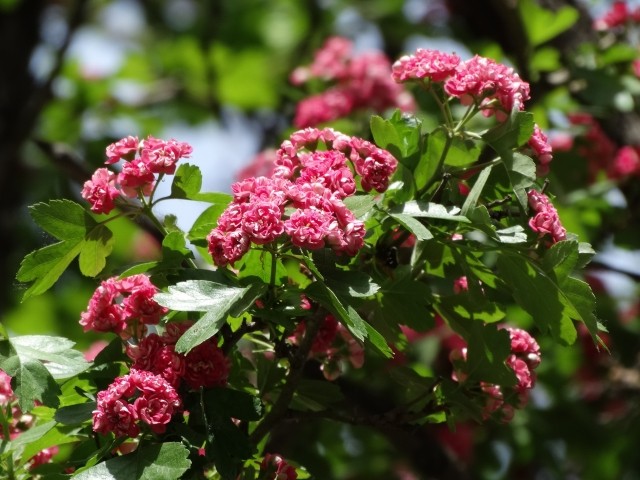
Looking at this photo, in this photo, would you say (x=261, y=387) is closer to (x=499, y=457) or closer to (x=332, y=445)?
(x=332, y=445)

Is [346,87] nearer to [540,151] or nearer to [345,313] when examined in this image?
[540,151]

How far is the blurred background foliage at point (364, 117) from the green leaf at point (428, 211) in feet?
1.72

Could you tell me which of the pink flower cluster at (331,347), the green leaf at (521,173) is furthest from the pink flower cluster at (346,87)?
the green leaf at (521,173)

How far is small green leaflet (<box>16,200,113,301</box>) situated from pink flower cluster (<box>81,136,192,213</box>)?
4 cm

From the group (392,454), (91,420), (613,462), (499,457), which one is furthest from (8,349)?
(613,462)

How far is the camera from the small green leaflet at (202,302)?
169 centimetres

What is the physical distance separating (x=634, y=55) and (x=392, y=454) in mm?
1757

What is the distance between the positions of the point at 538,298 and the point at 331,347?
1.57 feet

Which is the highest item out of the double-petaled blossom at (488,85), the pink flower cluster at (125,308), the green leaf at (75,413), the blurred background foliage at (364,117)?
the double-petaled blossom at (488,85)

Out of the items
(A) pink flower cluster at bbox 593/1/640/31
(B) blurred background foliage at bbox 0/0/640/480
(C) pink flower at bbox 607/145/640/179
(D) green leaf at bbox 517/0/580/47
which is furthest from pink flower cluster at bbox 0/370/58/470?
(A) pink flower cluster at bbox 593/1/640/31

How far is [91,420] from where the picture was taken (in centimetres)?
187

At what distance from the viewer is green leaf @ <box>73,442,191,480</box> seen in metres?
1.72

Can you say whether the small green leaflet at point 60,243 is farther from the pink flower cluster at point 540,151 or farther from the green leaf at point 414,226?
the pink flower cluster at point 540,151

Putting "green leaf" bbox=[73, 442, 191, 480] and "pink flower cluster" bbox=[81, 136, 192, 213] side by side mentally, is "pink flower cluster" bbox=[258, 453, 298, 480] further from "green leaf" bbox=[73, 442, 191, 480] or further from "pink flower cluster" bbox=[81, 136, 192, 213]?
"pink flower cluster" bbox=[81, 136, 192, 213]
